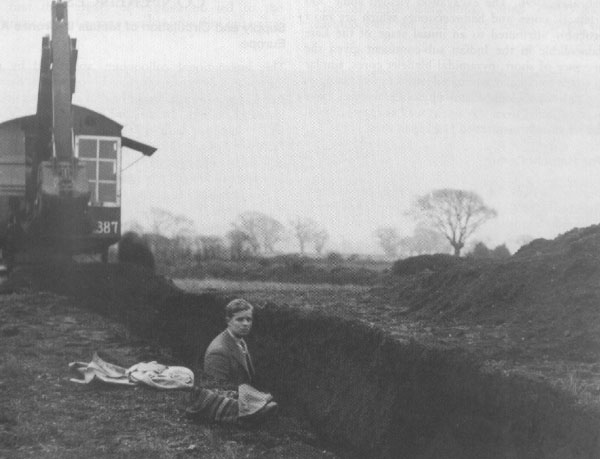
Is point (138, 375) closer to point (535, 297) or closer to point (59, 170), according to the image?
point (535, 297)

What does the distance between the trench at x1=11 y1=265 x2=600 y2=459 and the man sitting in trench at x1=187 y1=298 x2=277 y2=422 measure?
40.5 inches

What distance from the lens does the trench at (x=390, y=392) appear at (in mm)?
4781

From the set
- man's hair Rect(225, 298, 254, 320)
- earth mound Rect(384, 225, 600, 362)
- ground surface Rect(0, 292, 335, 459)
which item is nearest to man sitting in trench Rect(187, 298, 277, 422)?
man's hair Rect(225, 298, 254, 320)

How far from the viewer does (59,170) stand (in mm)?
13883

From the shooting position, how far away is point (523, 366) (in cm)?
543

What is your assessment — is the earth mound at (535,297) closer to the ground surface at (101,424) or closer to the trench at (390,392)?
the trench at (390,392)

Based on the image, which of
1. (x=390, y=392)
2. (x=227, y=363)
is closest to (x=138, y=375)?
(x=227, y=363)

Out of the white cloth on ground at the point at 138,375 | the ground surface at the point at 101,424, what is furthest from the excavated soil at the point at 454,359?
the white cloth on ground at the point at 138,375

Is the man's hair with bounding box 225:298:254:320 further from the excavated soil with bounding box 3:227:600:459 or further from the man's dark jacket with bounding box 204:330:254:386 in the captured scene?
the excavated soil with bounding box 3:227:600:459

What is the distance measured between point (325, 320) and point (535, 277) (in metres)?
2.45

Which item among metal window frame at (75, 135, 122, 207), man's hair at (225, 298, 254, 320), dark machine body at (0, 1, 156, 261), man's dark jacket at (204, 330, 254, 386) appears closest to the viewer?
man's hair at (225, 298, 254, 320)

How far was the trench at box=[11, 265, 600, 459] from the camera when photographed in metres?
4.78

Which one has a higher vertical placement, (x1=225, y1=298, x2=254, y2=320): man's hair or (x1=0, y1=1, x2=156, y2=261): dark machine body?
(x1=0, y1=1, x2=156, y2=261): dark machine body

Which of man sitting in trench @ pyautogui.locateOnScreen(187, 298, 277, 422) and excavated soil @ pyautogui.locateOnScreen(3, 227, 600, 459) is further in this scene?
man sitting in trench @ pyautogui.locateOnScreen(187, 298, 277, 422)
